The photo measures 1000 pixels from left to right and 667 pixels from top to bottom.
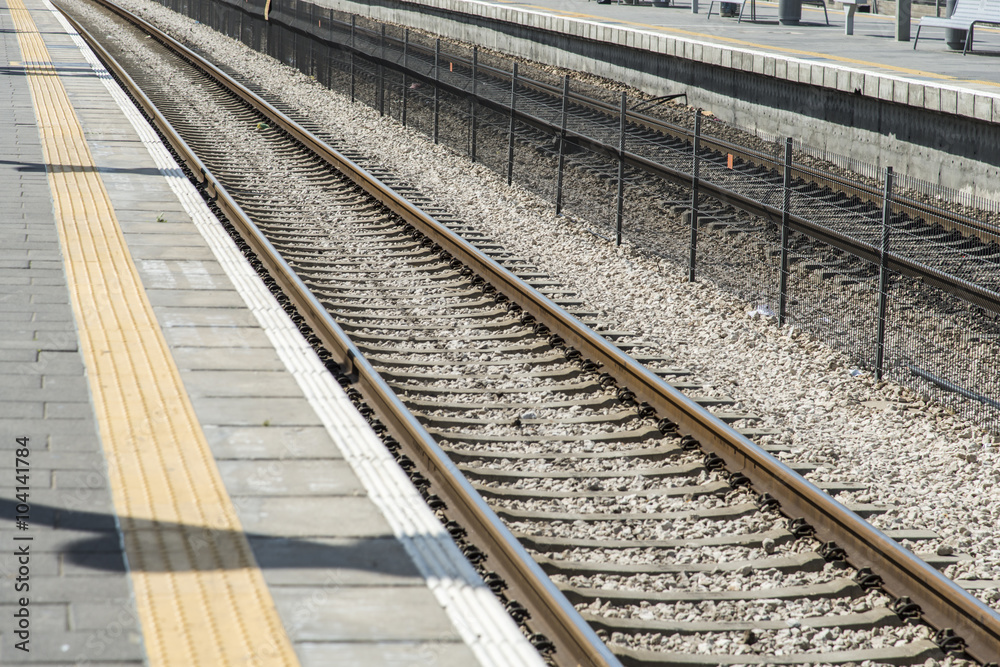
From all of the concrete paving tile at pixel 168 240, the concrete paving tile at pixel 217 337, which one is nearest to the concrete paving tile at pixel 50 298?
the concrete paving tile at pixel 217 337

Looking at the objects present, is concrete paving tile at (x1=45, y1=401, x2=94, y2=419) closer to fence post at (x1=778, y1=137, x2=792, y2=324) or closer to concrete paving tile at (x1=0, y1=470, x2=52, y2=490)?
concrete paving tile at (x1=0, y1=470, x2=52, y2=490)

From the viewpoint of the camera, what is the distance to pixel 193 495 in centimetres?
562

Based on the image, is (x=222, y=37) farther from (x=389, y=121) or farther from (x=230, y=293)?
(x=230, y=293)

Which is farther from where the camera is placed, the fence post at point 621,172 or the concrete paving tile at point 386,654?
the fence post at point 621,172

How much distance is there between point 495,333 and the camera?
30.3 ft

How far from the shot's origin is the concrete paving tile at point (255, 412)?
674 centimetres

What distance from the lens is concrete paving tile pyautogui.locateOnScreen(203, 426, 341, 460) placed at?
6.28 meters

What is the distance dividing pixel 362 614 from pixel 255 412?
2.51m

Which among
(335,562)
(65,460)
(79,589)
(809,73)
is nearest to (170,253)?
(65,460)

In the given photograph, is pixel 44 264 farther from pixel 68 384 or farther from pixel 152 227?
pixel 68 384

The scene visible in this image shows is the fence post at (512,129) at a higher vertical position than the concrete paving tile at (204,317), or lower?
higher

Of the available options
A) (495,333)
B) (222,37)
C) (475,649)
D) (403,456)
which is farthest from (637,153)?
(222,37)

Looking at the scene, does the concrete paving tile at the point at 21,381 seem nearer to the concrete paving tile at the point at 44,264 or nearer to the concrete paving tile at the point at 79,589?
the concrete paving tile at the point at 79,589

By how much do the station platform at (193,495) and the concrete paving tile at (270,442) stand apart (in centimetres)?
2
